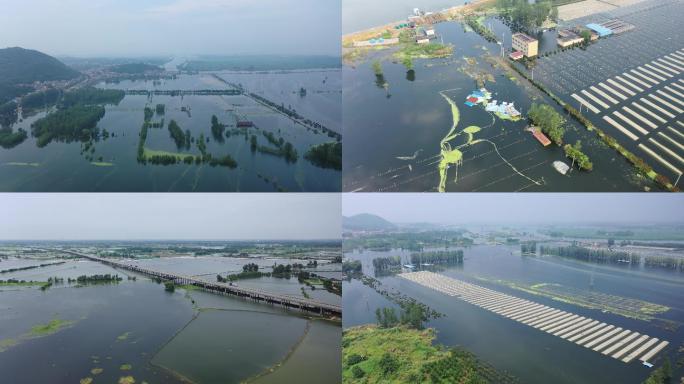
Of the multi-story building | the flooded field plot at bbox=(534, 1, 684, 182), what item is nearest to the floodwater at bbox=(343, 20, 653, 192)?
the flooded field plot at bbox=(534, 1, 684, 182)

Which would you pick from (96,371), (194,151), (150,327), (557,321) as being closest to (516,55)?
(557,321)

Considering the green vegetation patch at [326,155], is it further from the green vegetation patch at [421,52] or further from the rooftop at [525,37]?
the rooftop at [525,37]

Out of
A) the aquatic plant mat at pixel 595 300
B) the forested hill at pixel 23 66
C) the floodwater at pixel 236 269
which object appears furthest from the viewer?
the floodwater at pixel 236 269

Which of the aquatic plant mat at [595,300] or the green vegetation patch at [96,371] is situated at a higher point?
the aquatic plant mat at [595,300]

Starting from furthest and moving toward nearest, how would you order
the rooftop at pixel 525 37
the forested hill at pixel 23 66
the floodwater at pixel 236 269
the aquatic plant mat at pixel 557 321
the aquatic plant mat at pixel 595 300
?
the rooftop at pixel 525 37 < the floodwater at pixel 236 269 < the forested hill at pixel 23 66 < the aquatic plant mat at pixel 595 300 < the aquatic plant mat at pixel 557 321

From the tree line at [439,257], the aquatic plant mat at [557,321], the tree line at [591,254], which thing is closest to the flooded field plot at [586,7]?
the tree line at [591,254]

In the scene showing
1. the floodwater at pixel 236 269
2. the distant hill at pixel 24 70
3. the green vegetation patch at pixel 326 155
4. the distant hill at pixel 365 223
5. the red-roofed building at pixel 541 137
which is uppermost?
the distant hill at pixel 24 70

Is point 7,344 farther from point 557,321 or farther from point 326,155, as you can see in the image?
point 557,321
